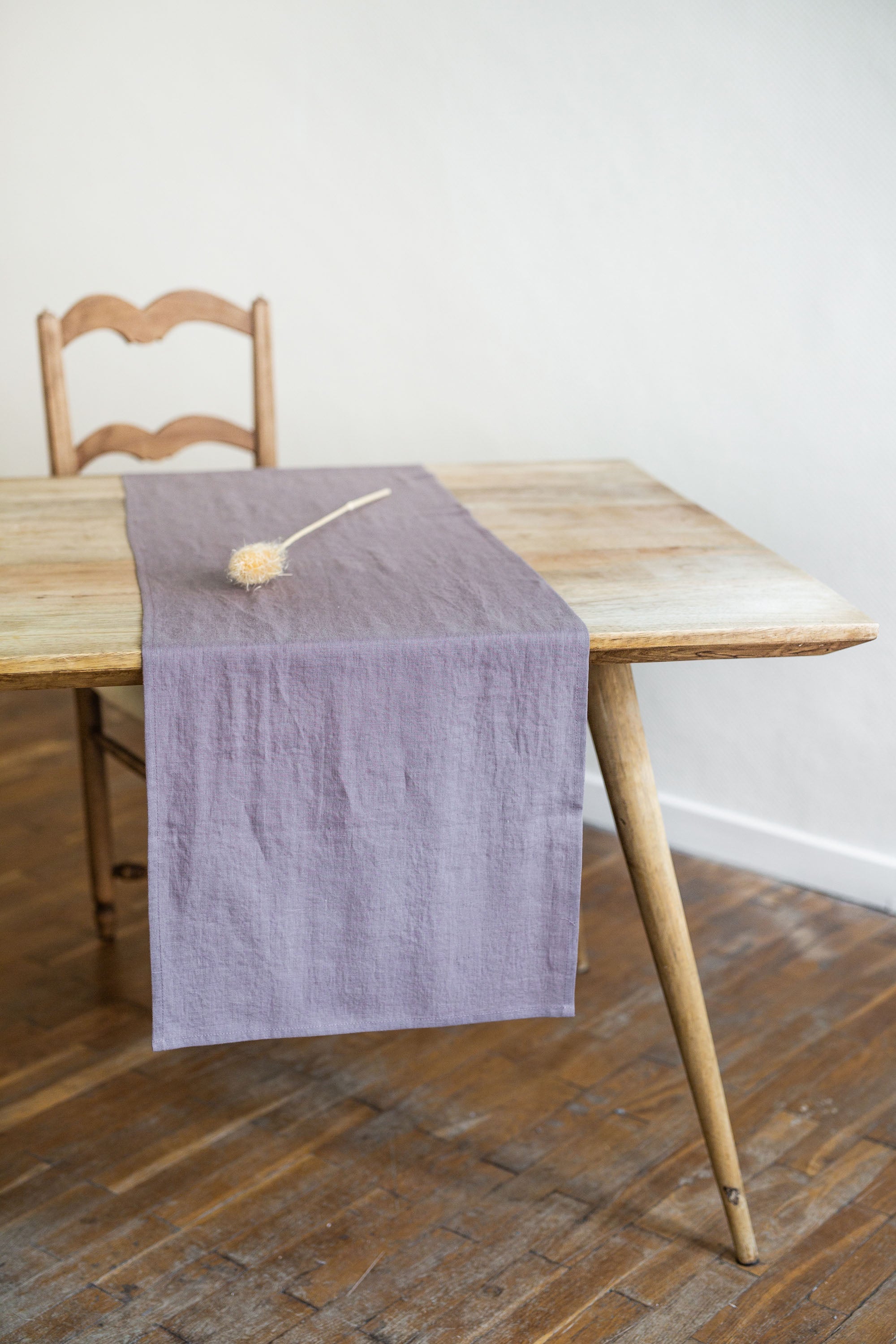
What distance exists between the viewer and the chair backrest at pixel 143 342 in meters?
1.87

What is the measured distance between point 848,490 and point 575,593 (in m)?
0.96

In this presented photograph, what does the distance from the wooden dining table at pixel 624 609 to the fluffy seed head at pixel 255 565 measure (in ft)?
0.32

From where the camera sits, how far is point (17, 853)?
7.45 ft

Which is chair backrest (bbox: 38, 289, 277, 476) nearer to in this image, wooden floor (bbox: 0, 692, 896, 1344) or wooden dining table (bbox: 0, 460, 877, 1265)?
wooden dining table (bbox: 0, 460, 877, 1265)

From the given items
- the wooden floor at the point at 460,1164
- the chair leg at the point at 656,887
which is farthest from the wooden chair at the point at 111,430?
the chair leg at the point at 656,887

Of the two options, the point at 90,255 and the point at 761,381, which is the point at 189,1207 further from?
the point at 90,255

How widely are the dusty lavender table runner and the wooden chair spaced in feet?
2.15

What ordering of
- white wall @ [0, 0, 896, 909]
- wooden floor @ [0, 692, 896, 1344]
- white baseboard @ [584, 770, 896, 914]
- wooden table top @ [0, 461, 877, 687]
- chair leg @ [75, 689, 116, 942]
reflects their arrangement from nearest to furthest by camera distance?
wooden table top @ [0, 461, 877, 687]
wooden floor @ [0, 692, 896, 1344]
chair leg @ [75, 689, 116, 942]
white wall @ [0, 0, 896, 909]
white baseboard @ [584, 770, 896, 914]

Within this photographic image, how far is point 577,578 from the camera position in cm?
130

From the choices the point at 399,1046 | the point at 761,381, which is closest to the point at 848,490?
the point at 761,381

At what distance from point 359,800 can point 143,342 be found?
40.9 inches

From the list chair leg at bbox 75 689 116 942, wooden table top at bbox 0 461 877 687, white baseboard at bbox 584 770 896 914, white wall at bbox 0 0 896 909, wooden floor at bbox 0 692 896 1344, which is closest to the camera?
wooden table top at bbox 0 461 877 687

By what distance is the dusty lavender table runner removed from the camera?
1.12m

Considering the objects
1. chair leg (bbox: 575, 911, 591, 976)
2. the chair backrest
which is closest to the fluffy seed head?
the chair backrest
